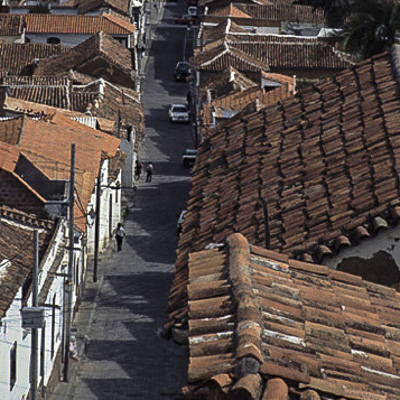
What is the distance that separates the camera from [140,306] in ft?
151

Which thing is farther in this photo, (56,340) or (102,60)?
(102,60)

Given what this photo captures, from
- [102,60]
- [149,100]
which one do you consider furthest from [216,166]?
[149,100]

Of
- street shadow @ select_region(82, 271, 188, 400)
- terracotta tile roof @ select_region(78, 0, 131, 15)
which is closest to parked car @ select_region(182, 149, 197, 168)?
street shadow @ select_region(82, 271, 188, 400)

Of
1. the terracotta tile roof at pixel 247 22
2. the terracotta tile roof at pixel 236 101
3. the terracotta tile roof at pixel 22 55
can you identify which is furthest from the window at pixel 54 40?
the terracotta tile roof at pixel 236 101

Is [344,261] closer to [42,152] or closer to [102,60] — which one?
[42,152]

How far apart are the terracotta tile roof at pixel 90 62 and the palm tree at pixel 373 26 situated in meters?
25.1

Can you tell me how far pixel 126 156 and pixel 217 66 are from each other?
17898mm

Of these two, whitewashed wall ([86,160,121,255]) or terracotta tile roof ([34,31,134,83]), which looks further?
terracotta tile roof ([34,31,134,83])

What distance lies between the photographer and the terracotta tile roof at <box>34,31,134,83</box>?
7431 cm

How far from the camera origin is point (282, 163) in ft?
76.3

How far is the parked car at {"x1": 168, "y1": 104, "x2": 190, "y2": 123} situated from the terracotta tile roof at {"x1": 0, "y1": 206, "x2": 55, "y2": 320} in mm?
44601

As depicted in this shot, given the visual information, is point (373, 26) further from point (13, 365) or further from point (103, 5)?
point (103, 5)

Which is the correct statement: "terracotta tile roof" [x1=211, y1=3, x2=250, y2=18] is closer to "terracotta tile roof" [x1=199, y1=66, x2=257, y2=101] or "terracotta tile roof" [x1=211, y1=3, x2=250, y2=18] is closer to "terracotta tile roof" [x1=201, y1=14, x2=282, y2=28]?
"terracotta tile roof" [x1=201, y1=14, x2=282, y2=28]

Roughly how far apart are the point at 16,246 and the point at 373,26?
916 inches
